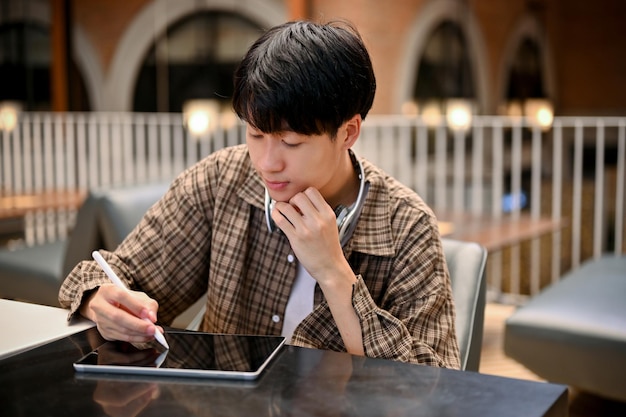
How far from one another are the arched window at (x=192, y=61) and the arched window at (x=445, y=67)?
1441mm

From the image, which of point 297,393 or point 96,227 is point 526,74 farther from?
point 297,393

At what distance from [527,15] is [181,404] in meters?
6.72

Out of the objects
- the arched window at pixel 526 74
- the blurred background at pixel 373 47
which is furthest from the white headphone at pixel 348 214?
the arched window at pixel 526 74

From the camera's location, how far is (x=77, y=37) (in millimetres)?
7848

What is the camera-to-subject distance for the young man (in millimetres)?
1225

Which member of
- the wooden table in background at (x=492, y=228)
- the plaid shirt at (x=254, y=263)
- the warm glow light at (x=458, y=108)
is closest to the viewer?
the plaid shirt at (x=254, y=263)

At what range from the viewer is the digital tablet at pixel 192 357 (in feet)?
3.27

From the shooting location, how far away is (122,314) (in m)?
1.16

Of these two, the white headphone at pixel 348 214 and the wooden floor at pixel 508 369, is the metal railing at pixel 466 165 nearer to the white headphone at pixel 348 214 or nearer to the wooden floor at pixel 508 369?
the wooden floor at pixel 508 369

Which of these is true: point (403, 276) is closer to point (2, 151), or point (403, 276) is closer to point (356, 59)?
point (356, 59)

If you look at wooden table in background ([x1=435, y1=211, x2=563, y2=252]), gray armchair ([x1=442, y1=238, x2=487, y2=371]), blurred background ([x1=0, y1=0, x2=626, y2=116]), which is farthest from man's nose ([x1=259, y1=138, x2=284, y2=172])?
blurred background ([x1=0, y1=0, x2=626, y2=116])

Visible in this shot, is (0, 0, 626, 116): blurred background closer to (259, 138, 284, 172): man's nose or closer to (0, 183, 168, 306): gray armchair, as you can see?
(0, 183, 168, 306): gray armchair

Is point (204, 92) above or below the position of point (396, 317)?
above

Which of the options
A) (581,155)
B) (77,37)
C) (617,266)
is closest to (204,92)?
(77,37)
